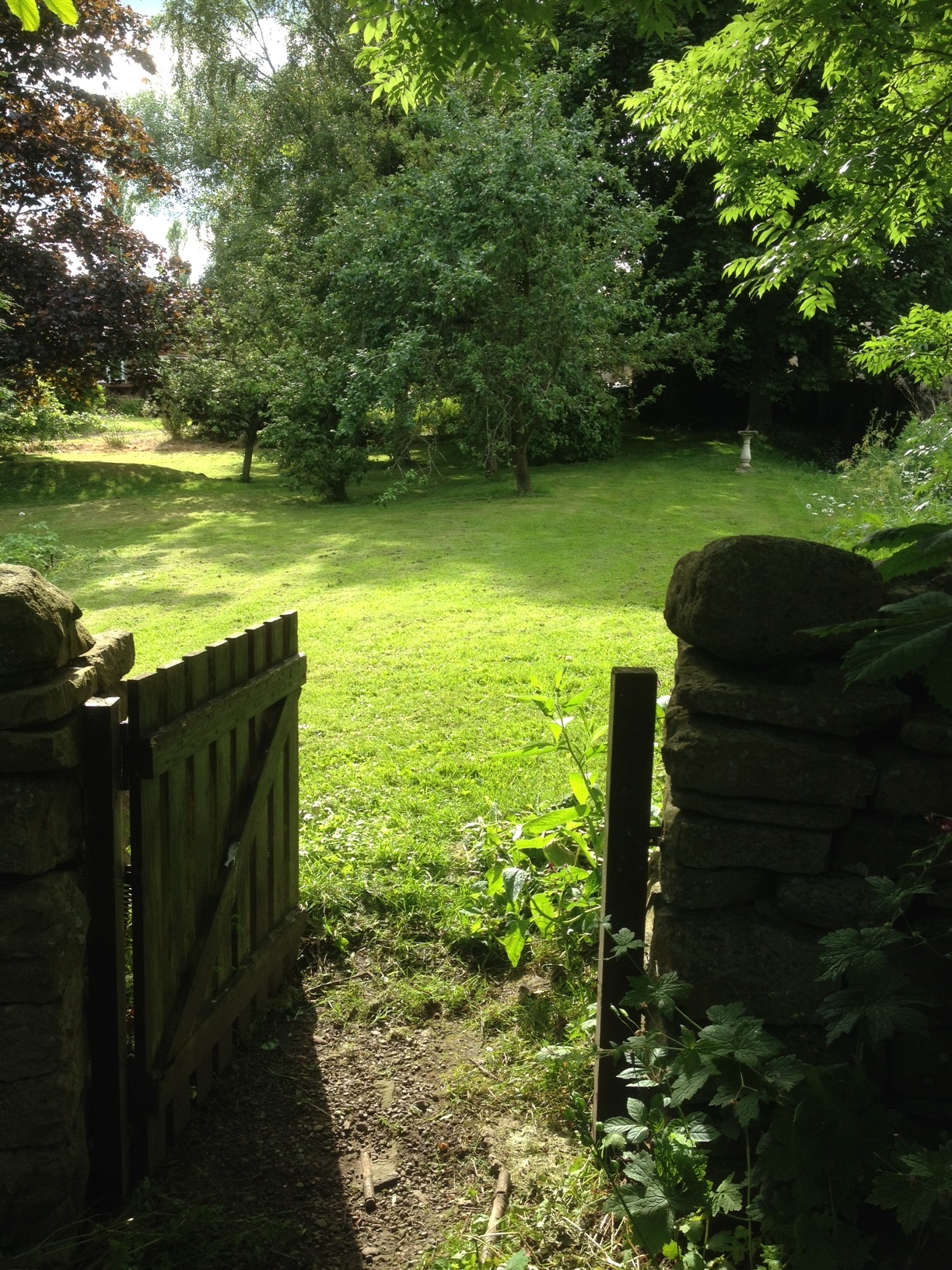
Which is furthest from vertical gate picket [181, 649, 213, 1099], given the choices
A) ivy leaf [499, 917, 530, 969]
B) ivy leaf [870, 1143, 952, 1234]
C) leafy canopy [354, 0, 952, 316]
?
leafy canopy [354, 0, 952, 316]

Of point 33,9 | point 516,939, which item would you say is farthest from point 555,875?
point 33,9

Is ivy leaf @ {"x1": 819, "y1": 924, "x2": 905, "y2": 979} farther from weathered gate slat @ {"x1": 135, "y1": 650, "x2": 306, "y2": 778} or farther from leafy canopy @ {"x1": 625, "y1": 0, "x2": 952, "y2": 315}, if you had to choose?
leafy canopy @ {"x1": 625, "y1": 0, "x2": 952, "y2": 315}

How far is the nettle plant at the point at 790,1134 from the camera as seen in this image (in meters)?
2.12

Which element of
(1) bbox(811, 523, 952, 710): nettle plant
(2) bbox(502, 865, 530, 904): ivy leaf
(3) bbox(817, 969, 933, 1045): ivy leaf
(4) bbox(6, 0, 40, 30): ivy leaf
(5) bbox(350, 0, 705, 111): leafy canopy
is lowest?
(2) bbox(502, 865, 530, 904): ivy leaf

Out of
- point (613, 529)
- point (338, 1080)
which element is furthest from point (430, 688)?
point (613, 529)

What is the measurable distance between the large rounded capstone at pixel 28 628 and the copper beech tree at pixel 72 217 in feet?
54.5

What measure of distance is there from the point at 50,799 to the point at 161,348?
18.5 metres

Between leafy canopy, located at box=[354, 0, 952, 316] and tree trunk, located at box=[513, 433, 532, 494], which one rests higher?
leafy canopy, located at box=[354, 0, 952, 316]

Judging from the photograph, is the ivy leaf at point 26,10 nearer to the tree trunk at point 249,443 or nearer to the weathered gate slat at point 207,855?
the weathered gate slat at point 207,855

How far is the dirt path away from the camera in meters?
2.90

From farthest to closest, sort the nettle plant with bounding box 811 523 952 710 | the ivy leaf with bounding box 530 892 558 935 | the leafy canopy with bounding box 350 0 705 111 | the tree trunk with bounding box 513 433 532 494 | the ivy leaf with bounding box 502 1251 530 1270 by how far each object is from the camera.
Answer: the tree trunk with bounding box 513 433 532 494
the ivy leaf with bounding box 530 892 558 935
the leafy canopy with bounding box 350 0 705 111
the ivy leaf with bounding box 502 1251 530 1270
the nettle plant with bounding box 811 523 952 710

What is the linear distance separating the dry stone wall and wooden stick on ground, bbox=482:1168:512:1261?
0.85m

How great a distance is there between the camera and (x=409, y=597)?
32.3 feet

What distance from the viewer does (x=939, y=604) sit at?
1.96 meters
